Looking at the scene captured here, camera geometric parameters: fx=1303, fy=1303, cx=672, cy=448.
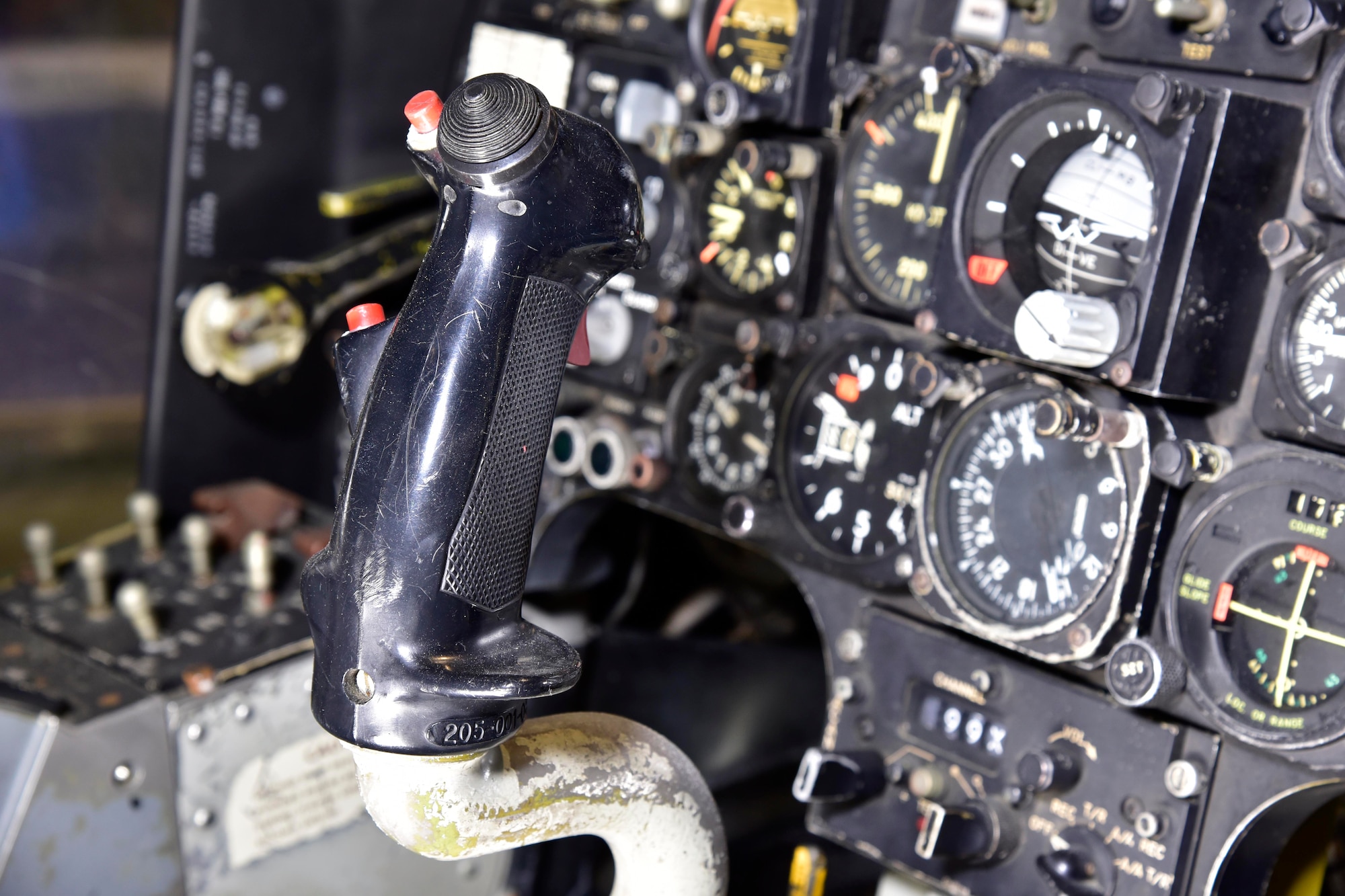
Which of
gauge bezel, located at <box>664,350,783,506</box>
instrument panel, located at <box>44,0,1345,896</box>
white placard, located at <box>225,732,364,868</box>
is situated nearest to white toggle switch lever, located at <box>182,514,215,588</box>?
white placard, located at <box>225,732,364,868</box>

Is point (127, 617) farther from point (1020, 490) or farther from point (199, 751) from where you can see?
point (1020, 490)

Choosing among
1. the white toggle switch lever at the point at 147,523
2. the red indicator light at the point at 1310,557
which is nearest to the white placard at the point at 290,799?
the white toggle switch lever at the point at 147,523

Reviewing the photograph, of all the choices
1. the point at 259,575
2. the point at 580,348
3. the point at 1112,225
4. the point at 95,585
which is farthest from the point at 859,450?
the point at 95,585

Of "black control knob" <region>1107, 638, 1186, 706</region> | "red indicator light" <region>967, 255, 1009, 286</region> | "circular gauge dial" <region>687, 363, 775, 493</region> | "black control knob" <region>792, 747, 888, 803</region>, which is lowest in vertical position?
"black control knob" <region>792, 747, 888, 803</region>

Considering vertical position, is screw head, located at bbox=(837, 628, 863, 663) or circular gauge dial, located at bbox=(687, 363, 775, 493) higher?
circular gauge dial, located at bbox=(687, 363, 775, 493)

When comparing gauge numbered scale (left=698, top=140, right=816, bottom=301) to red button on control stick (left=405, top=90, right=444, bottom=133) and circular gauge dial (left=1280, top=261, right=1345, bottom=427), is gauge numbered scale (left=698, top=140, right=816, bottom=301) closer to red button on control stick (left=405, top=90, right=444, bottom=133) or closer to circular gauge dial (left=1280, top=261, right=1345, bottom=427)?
circular gauge dial (left=1280, top=261, right=1345, bottom=427)

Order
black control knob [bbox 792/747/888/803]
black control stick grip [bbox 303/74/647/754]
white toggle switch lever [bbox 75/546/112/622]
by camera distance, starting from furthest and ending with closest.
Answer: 1. white toggle switch lever [bbox 75/546/112/622]
2. black control knob [bbox 792/747/888/803]
3. black control stick grip [bbox 303/74/647/754]

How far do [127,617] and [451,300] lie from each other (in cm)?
146

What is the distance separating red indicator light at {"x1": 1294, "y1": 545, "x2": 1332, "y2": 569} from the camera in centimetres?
142

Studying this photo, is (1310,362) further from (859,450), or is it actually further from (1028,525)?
(859,450)

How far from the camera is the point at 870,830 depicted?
1857mm

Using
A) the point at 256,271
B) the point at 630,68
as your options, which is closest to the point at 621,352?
the point at 630,68

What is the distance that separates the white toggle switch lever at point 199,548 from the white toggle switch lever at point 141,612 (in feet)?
0.50

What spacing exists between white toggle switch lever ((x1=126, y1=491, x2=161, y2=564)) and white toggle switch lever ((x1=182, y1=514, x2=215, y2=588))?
0.21ft
